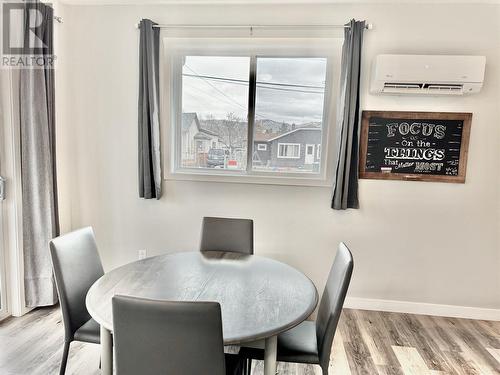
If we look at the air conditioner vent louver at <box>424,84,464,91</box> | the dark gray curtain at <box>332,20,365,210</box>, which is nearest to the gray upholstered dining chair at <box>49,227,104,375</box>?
the dark gray curtain at <box>332,20,365,210</box>

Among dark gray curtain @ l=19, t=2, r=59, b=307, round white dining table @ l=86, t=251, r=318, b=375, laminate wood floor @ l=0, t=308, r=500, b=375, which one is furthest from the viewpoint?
dark gray curtain @ l=19, t=2, r=59, b=307

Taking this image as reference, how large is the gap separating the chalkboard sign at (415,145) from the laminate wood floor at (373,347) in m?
1.23

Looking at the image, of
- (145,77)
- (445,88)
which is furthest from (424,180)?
(145,77)

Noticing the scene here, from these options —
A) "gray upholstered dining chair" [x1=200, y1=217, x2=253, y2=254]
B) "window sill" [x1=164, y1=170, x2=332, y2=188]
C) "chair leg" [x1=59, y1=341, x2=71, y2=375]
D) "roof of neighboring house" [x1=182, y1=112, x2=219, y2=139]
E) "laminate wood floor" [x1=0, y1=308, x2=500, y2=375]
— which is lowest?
"laminate wood floor" [x1=0, y1=308, x2=500, y2=375]

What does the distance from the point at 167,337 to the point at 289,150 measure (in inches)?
86.8

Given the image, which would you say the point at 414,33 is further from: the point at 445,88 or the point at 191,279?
the point at 191,279

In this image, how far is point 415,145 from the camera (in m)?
2.77

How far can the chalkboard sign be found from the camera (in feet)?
8.95

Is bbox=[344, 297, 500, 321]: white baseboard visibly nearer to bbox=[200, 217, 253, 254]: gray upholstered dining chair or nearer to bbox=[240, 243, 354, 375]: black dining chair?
bbox=[200, 217, 253, 254]: gray upholstered dining chair

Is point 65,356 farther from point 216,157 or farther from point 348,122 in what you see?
point 348,122

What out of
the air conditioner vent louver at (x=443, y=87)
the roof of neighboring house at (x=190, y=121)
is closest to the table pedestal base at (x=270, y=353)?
the roof of neighboring house at (x=190, y=121)

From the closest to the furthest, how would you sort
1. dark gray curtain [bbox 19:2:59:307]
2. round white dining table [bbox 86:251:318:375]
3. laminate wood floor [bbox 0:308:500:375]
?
round white dining table [bbox 86:251:318:375], laminate wood floor [bbox 0:308:500:375], dark gray curtain [bbox 19:2:59:307]

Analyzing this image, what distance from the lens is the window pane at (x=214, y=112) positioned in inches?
118

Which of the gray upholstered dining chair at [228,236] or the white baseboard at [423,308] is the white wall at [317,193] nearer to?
the white baseboard at [423,308]
